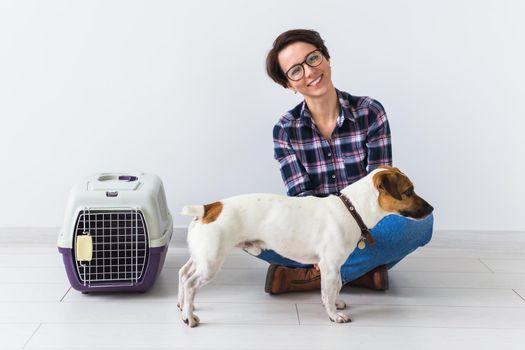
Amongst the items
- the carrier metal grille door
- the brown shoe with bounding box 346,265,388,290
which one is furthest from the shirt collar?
the carrier metal grille door

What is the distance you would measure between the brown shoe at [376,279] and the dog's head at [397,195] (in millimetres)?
336

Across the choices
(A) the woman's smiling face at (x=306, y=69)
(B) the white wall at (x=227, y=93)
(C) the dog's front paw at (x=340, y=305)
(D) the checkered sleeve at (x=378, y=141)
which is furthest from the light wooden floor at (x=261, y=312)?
(A) the woman's smiling face at (x=306, y=69)

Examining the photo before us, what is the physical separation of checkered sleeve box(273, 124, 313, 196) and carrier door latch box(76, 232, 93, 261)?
2.30ft

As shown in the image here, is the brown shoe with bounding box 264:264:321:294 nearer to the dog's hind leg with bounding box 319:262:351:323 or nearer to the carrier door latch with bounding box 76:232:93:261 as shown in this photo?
the dog's hind leg with bounding box 319:262:351:323

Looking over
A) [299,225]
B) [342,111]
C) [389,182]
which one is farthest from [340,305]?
[342,111]

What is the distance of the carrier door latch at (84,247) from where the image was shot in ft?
7.22

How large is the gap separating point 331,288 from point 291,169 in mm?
507

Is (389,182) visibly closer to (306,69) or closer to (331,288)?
(331,288)

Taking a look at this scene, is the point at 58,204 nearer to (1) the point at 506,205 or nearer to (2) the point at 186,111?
(2) the point at 186,111

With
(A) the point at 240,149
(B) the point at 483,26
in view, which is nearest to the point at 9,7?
(A) the point at 240,149

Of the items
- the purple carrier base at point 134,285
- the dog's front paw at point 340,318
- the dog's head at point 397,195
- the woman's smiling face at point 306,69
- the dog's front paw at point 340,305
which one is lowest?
the dog's front paw at point 340,305

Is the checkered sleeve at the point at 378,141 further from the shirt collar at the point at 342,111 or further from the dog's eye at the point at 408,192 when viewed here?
the dog's eye at the point at 408,192

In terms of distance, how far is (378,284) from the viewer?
7.68ft

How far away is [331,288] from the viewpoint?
2061mm
